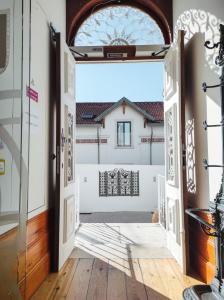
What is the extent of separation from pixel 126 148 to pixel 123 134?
2.20ft

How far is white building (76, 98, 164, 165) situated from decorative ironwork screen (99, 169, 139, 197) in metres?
2.51

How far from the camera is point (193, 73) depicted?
236 centimetres

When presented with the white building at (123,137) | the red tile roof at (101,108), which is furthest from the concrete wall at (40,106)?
the red tile roof at (101,108)

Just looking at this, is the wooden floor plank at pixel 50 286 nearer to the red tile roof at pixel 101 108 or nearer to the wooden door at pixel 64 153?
the wooden door at pixel 64 153

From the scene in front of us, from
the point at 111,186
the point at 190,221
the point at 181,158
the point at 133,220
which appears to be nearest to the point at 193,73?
the point at 181,158

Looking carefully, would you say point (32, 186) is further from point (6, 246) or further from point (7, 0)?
point (7, 0)

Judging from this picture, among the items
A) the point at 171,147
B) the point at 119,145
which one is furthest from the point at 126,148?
the point at 171,147

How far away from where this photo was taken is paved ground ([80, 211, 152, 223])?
24.7 ft

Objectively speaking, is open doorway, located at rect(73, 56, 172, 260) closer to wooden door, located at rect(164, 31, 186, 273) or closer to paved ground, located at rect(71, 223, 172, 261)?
paved ground, located at rect(71, 223, 172, 261)

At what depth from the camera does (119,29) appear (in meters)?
3.24

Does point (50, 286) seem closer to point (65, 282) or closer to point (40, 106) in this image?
point (65, 282)

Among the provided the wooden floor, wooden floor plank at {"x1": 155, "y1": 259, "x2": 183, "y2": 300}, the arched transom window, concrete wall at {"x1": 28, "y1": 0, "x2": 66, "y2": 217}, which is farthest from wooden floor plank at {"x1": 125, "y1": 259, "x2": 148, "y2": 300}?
the arched transom window

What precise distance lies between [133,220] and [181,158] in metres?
5.70

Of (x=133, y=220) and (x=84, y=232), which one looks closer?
(x=84, y=232)
